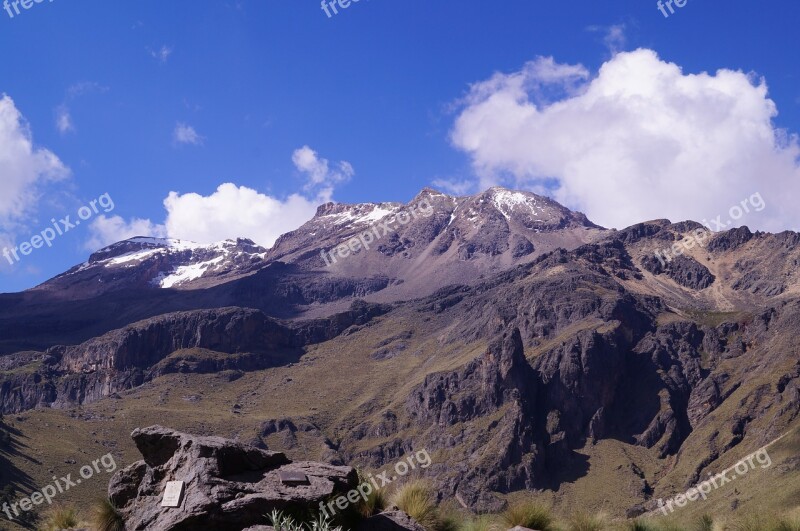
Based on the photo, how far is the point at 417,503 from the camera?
2059 centimetres

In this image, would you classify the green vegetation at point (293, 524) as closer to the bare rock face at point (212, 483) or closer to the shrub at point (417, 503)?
the bare rock face at point (212, 483)

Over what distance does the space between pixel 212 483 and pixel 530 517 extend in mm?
7734

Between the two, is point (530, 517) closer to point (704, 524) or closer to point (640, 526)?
point (640, 526)

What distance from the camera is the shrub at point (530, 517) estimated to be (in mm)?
20219

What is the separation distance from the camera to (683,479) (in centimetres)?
17375

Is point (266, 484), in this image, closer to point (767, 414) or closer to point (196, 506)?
point (196, 506)

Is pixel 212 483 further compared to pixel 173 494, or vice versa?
pixel 173 494

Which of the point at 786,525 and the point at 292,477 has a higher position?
the point at 292,477

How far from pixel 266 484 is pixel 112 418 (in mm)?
193239

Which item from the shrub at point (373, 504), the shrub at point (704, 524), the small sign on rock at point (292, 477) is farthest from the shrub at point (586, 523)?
the small sign on rock at point (292, 477)

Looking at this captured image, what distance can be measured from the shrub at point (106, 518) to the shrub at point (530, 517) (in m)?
9.62

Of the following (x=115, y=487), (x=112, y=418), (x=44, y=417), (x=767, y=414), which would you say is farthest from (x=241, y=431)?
(x=115, y=487)

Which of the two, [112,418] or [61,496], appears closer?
[61,496]

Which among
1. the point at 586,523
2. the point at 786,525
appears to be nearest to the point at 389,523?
the point at 586,523
